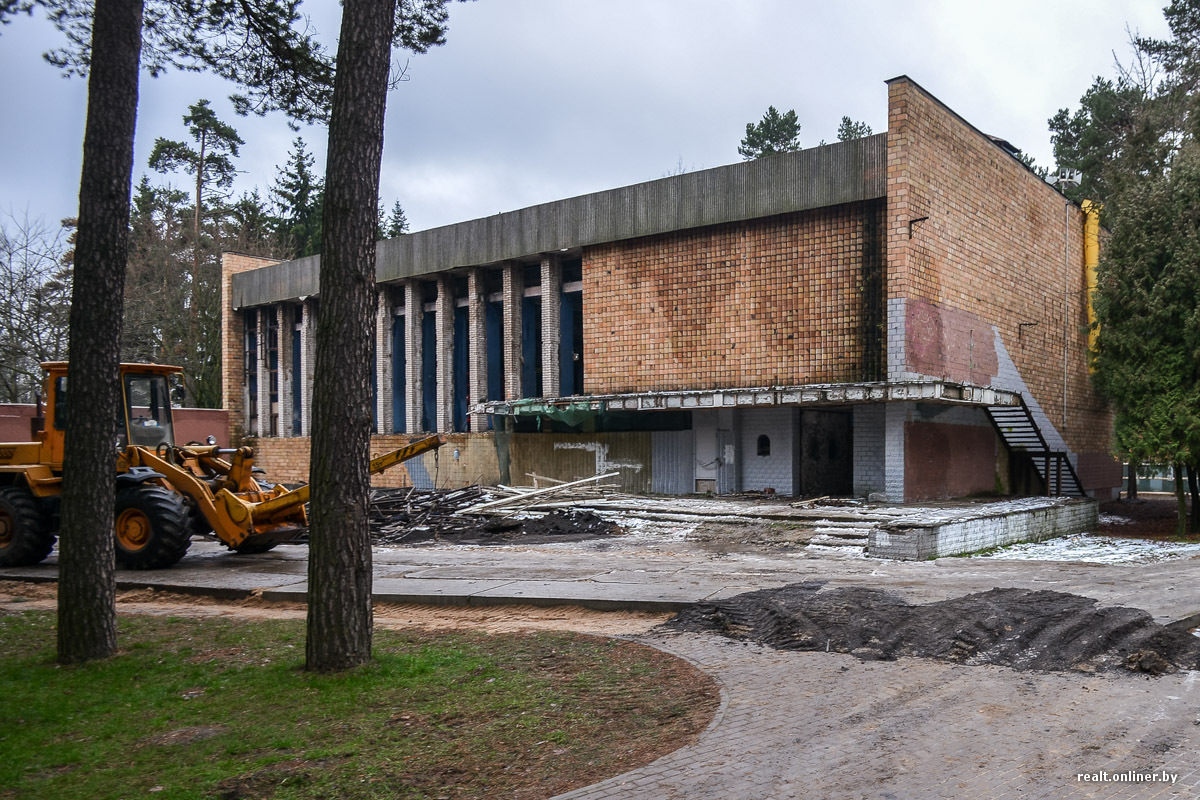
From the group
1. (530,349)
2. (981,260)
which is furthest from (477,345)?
(981,260)

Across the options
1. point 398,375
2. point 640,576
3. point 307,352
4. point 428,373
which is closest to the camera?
point 640,576

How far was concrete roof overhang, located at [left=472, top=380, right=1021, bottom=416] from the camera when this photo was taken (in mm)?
19391

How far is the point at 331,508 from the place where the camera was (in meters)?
7.09

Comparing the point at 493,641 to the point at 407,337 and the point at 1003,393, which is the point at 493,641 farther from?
the point at 407,337

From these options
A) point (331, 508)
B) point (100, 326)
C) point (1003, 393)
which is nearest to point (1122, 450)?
point (1003, 393)

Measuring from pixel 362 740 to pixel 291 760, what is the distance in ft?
1.56

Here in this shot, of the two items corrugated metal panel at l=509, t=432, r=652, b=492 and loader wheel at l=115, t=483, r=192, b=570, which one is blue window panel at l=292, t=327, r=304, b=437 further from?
loader wheel at l=115, t=483, r=192, b=570

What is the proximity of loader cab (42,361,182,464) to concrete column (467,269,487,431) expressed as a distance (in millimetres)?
14711

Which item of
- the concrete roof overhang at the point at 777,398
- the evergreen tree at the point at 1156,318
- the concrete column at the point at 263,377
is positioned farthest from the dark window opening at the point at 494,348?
the evergreen tree at the point at 1156,318

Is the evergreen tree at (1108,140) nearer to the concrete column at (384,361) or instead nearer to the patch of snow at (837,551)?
the patch of snow at (837,551)

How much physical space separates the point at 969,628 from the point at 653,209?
18444mm

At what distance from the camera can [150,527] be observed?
556 inches

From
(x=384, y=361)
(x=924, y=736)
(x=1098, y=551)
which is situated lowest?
(x=1098, y=551)

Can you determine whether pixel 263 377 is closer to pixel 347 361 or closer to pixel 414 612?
pixel 414 612
